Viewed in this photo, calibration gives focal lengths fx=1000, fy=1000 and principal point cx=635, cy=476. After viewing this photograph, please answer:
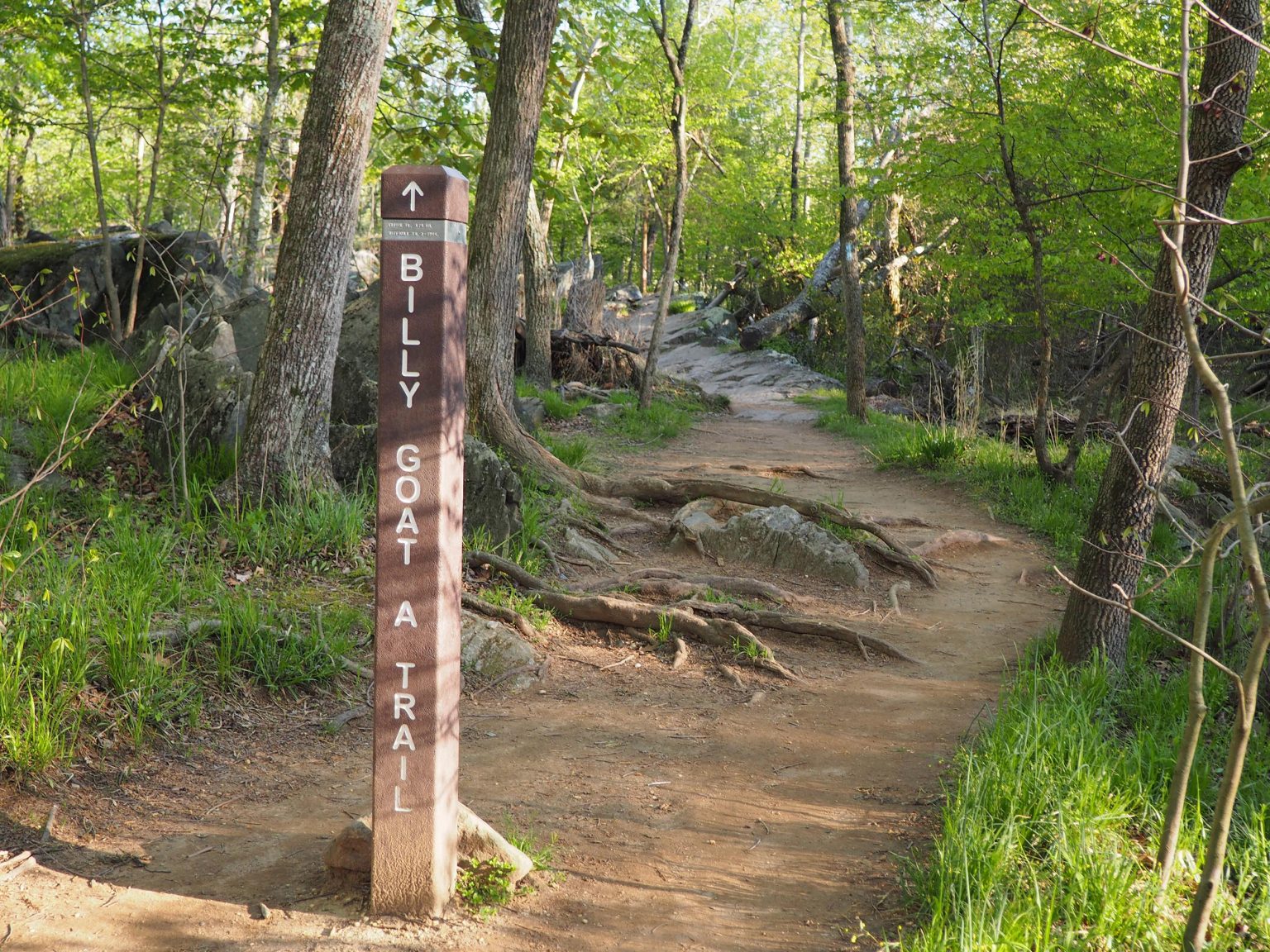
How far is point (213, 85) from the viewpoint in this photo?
1071 centimetres

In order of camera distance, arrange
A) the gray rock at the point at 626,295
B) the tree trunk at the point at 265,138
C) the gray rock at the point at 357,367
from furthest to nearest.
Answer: the gray rock at the point at 626,295 → the tree trunk at the point at 265,138 → the gray rock at the point at 357,367

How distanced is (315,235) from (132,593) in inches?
99.5

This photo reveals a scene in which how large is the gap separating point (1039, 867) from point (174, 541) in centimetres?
460

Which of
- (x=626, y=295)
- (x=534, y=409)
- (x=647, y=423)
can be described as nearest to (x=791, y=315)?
(x=626, y=295)

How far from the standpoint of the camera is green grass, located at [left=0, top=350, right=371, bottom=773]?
393 centimetres

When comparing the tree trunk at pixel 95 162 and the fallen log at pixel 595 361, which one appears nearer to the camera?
the tree trunk at pixel 95 162

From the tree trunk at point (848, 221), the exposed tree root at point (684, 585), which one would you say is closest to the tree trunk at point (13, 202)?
the tree trunk at point (848, 221)

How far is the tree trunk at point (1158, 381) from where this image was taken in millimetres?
4828

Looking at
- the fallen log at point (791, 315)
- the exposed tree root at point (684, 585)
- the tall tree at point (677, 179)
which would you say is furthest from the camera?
the fallen log at point (791, 315)

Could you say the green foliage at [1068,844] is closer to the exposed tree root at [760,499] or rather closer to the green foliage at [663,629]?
the green foliage at [663,629]

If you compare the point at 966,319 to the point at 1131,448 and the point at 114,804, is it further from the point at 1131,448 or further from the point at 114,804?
the point at 114,804

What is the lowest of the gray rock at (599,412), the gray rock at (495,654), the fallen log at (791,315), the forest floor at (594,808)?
the forest floor at (594,808)

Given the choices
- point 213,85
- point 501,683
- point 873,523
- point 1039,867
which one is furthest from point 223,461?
point 213,85

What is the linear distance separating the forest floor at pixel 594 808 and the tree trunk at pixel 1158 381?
0.74 m
